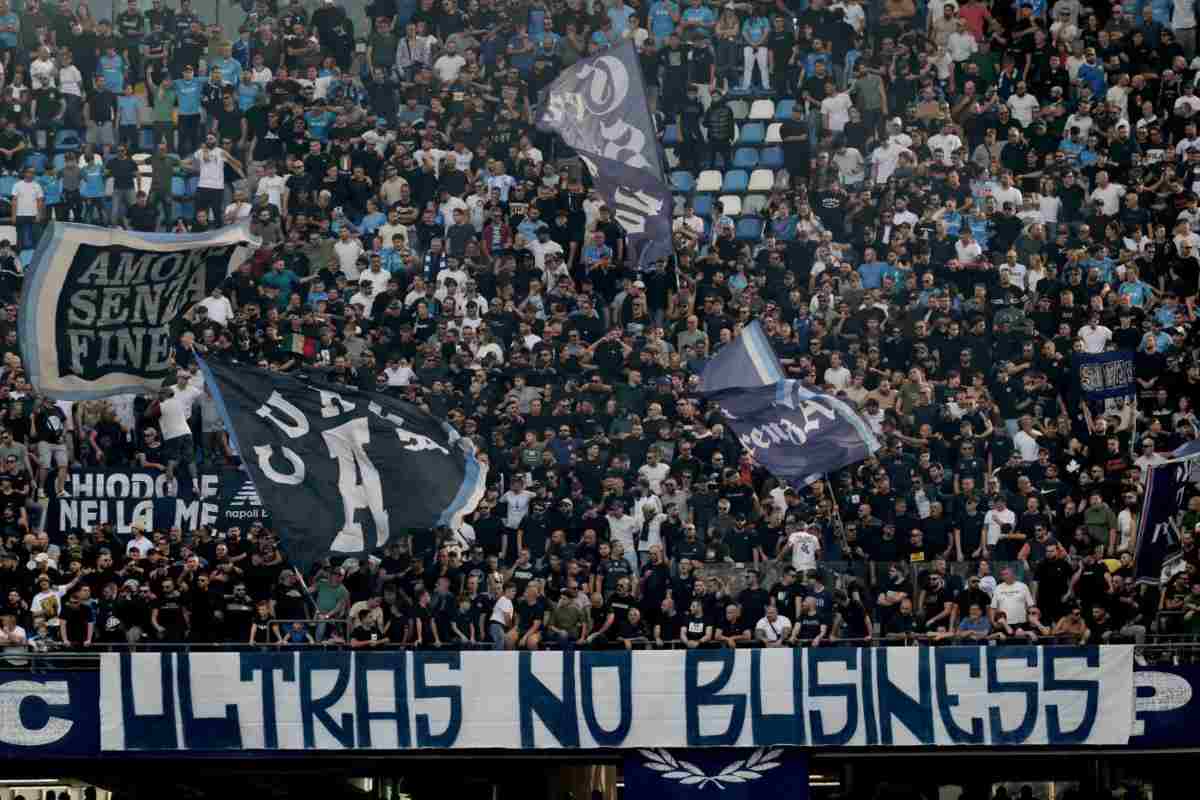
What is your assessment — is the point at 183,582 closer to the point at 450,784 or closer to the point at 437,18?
the point at 450,784

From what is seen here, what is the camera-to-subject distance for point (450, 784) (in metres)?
29.0

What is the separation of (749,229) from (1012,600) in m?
8.94

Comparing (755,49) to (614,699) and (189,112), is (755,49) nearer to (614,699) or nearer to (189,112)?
(189,112)

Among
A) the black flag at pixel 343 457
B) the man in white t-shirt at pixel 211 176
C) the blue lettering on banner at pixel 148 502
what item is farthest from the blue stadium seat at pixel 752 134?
the black flag at pixel 343 457

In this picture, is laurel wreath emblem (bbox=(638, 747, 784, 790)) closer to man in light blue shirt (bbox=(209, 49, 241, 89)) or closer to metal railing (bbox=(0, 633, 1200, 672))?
metal railing (bbox=(0, 633, 1200, 672))

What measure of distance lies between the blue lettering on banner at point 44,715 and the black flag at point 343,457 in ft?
9.56

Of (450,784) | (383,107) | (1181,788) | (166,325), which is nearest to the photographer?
(166,325)

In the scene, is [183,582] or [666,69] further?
[666,69]

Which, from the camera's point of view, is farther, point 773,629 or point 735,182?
point 735,182

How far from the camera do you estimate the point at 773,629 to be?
24609mm

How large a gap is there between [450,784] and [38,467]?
5716 millimetres

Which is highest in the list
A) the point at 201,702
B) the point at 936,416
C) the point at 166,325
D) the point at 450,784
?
the point at 166,325

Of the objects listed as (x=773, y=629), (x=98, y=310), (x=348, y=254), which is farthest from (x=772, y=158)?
(x=98, y=310)

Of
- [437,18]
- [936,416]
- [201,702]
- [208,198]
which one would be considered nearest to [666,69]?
[437,18]
